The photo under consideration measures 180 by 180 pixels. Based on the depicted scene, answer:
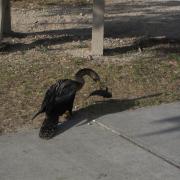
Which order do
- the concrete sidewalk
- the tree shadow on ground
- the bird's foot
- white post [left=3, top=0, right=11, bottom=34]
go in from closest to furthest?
the concrete sidewalk
the bird's foot
the tree shadow on ground
white post [left=3, top=0, right=11, bottom=34]

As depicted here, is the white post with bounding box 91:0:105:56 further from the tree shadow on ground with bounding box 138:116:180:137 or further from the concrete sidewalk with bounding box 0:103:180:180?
the tree shadow on ground with bounding box 138:116:180:137

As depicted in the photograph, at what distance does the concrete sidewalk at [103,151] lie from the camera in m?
4.97

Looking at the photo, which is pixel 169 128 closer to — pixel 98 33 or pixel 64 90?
pixel 64 90

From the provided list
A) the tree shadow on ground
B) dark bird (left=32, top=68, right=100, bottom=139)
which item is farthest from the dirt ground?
the tree shadow on ground

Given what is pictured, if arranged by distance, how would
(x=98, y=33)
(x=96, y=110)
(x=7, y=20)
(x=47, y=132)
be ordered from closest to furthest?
A: (x=47, y=132) < (x=96, y=110) < (x=98, y=33) < (x=7, y=20)

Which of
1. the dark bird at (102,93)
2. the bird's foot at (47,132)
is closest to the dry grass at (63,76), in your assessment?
the dark bird at (102,93)

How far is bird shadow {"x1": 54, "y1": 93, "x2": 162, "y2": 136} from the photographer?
6.16 metres

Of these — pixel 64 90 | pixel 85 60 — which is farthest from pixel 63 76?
pixel 64 90

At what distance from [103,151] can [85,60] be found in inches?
123

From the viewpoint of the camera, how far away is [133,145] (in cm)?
557

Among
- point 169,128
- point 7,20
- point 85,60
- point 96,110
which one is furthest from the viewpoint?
point 7,20

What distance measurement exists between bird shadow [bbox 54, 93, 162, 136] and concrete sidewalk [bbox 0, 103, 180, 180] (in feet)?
0.26

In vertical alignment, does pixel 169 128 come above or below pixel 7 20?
below

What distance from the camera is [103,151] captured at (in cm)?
544
